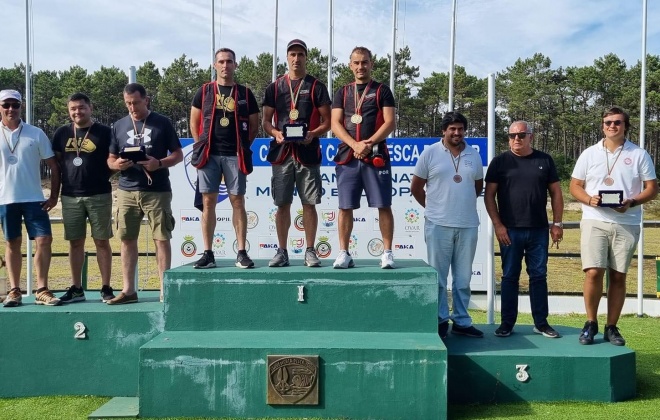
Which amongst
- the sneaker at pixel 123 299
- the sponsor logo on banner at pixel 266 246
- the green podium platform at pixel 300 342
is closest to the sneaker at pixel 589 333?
the green podium platform at pixel 300 342

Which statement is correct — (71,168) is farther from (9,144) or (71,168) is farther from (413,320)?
(413,320)

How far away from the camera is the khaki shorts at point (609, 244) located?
489 centimetres

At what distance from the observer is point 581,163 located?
16.5ft

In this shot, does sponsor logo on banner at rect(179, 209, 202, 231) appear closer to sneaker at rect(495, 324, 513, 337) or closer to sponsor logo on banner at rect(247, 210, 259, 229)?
sponsor logo on banner at rect(247, 210, 259, 229)

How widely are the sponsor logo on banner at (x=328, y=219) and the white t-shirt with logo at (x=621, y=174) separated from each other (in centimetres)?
538

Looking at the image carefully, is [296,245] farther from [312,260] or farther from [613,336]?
[613,336]

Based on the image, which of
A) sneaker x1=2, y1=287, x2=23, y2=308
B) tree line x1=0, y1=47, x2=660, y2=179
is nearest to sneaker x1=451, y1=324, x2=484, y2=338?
sneaker x1=2, y1=287, x2=23, y2=308

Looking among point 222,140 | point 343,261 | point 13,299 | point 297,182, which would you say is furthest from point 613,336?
point 13,299

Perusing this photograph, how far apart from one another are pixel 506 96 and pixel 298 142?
4698cm

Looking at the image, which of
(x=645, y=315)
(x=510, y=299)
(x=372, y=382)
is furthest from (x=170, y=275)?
(x=645, y=315)

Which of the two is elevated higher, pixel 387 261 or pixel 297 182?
pixel 297 182

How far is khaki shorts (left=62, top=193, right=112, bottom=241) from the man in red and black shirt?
6.52ft

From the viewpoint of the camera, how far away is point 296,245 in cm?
1010

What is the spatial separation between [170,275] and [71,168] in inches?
56.1
